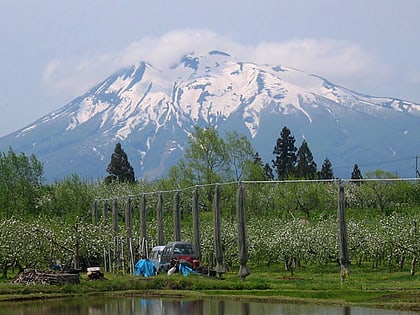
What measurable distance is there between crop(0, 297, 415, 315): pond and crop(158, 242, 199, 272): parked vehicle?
824cm

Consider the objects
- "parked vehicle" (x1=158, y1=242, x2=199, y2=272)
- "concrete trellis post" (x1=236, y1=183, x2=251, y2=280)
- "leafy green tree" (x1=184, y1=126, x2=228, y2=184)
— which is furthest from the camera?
"leafy green tree" (x1=184, y1=126, x2=228, y2=184)

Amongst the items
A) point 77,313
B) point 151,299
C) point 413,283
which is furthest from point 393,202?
point 77,313

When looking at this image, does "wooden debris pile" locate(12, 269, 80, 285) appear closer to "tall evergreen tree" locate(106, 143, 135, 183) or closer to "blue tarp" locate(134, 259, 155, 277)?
"blue tarp" locate(134, 259, 155, 277)

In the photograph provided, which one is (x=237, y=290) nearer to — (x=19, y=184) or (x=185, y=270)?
(x=185, y=270)

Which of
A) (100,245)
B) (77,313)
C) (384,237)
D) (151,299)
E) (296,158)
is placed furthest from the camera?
(296,158)

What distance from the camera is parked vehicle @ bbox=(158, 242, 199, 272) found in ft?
142

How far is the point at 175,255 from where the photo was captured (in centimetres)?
4394

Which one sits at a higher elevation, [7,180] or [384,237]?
[7,180]

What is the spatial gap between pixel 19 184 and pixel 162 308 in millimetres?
49821

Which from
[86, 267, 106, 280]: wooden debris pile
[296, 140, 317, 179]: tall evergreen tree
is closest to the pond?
[86, 267, 106, 280]: wooden debris pile

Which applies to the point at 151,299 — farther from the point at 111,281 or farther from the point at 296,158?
the point at 296,158

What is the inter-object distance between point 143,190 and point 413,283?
48.0m

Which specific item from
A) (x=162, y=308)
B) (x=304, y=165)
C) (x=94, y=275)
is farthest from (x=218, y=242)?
(x=304, y=165)

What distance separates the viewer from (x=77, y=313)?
29.2 metres
